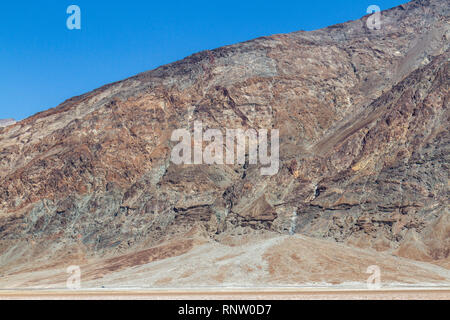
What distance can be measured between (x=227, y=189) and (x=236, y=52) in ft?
176

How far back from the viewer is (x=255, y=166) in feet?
440

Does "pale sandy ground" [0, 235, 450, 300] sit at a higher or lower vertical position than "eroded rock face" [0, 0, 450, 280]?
lower

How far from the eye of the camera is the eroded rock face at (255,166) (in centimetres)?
11044

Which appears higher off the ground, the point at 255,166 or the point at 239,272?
the point at 255,166

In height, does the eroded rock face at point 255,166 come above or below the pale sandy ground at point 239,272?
above

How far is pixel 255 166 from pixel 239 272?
47.2 meters

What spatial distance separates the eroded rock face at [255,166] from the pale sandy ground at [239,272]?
7.74m

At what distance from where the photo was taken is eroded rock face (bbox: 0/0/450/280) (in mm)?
110438

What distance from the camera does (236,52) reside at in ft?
558

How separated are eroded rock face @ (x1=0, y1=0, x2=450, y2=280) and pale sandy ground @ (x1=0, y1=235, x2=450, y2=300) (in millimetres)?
7741

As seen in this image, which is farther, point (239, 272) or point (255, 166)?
point (255, 166)

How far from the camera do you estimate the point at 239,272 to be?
89.6 metres

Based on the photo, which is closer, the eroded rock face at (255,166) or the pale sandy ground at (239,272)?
the pale sandy ground at (239,272)
